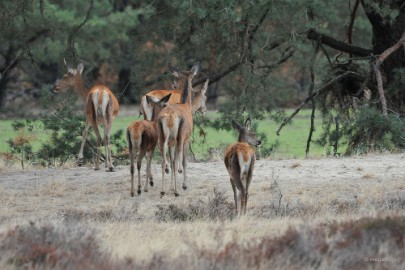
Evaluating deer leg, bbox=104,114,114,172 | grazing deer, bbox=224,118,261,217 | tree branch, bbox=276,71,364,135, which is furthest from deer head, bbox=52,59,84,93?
grazing deer, bbox=224,118,261,217

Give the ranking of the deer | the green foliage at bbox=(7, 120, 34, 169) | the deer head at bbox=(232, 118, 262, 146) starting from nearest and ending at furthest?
the deer head at bbox=(232, 118, 262, 146)
the deer
the green foliage at bbox=(7, 120, 34, 169)

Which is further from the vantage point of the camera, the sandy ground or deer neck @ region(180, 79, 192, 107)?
deer neck @ region(180, 79, 192, 107)

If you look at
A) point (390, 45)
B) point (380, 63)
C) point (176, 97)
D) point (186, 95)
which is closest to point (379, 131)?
point (380, 63)

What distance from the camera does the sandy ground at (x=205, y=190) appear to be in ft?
42.2

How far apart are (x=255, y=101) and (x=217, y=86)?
28093mm

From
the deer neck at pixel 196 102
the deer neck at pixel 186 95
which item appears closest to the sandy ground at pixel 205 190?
the deer neck at pixel 196 102

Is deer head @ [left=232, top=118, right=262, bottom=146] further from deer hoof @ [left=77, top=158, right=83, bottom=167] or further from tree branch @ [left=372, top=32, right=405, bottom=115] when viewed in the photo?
tree branch @ [left=372, top=32, right=405, bottom=115]

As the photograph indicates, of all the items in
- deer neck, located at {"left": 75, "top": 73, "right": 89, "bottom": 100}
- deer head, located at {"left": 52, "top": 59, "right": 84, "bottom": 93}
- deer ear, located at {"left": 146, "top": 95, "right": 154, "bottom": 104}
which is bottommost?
deer ear, located at {"left": 146, "top": 95, "right": 154, "bottom": 104}

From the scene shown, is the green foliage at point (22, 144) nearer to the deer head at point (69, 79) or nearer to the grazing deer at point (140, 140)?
the deer head at point (69, 79)

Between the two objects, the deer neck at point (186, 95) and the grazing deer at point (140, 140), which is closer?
the grazing deer at point (140, 140)

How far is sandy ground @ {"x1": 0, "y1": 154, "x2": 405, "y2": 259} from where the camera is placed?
506 inches

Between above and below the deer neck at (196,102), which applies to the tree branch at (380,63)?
above

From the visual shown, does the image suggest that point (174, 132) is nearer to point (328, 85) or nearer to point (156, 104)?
point (156, 104)

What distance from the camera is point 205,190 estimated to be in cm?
1561
